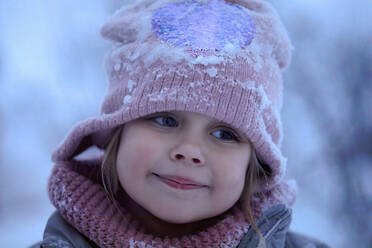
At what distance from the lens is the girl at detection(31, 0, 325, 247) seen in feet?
3.49

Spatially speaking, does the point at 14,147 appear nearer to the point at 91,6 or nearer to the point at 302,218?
the point at 91,6

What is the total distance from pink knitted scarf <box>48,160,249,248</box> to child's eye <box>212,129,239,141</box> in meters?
0.24

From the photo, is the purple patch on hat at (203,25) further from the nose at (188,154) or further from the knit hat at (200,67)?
the nose at (188,154)

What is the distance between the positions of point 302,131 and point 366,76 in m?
0.50

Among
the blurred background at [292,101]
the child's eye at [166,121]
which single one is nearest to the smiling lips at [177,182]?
the child's eye at [166,121]

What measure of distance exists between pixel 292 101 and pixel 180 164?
161 centimetres

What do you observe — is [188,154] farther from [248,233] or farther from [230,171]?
[248,233]

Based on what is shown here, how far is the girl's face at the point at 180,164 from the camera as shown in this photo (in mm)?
1078

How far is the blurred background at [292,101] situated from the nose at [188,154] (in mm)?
1341

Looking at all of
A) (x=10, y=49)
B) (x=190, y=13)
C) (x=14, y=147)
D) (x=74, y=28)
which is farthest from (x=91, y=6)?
(x=190, y=13)

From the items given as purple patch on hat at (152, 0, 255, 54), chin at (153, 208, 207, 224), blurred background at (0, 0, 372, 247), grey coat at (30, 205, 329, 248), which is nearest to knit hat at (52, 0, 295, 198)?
purple patch on hat at (152, 0, 255, 54)

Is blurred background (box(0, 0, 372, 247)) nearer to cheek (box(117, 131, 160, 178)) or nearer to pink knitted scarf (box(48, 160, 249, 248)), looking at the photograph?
pink knitted scarf (box(48, 160, 249, 248))

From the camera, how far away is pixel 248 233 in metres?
1.17

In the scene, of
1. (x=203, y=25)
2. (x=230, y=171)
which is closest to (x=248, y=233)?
(x=230, y=171)
